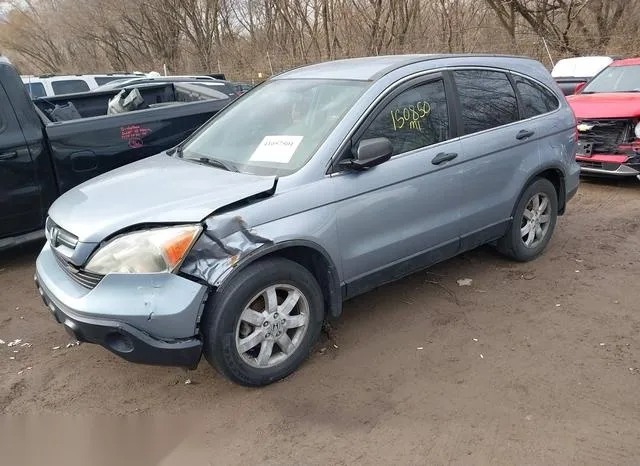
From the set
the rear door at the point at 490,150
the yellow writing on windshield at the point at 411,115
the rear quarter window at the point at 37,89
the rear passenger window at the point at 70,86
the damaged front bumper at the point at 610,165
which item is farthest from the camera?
the rear passenger window at the point at 70,86

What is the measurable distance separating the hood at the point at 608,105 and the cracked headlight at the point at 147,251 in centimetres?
606

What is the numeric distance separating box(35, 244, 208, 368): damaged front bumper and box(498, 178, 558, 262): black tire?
2.91m

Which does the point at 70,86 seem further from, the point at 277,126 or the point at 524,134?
the point at 524,134

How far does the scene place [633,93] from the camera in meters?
7.48

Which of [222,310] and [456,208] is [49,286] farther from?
[456,208]

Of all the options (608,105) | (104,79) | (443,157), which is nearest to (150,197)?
(443,157)

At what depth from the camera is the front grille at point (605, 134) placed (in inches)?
269

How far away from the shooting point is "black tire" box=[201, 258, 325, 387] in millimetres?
2912

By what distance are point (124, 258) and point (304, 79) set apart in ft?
6.59

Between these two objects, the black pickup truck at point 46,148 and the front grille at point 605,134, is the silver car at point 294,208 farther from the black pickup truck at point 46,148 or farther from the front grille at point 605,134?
the front grille at point 605,134

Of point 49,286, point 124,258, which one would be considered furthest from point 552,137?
point 49,286

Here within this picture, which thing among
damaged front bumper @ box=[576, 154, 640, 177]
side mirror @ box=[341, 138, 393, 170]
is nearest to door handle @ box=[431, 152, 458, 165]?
side mirror @ box=[341, 138, 393, 170]

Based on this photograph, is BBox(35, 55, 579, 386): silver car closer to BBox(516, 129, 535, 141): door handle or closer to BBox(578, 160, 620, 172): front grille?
BBox(516, 129, 535, 141): door handle

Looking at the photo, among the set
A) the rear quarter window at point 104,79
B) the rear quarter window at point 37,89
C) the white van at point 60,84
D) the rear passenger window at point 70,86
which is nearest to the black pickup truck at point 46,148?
the white van at point 60,84
